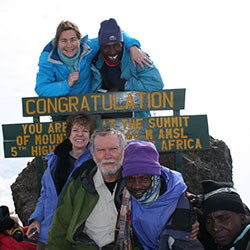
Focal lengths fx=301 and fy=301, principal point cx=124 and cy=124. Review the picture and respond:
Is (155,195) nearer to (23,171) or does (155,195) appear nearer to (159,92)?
(159,92)

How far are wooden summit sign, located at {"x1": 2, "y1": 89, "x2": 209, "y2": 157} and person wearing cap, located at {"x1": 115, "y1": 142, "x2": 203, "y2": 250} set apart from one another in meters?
2.27

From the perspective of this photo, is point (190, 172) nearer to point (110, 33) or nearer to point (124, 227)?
point (110, 33)

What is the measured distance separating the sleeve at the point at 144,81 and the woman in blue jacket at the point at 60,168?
1.44 metres

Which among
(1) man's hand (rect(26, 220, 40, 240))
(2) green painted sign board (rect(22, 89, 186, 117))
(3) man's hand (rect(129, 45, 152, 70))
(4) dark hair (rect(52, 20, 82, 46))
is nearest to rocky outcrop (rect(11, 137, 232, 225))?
(2) green painted sign board (rect(22, 89, 186, 117))

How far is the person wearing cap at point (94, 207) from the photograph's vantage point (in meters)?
2.87

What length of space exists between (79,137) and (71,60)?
5.62 feet

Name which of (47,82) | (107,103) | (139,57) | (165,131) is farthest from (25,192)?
(139,57)

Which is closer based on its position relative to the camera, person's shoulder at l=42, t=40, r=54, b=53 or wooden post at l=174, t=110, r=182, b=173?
person's shoulder at l=42, t=40, r=54, b=53

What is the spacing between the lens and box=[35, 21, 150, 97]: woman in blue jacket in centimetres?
473

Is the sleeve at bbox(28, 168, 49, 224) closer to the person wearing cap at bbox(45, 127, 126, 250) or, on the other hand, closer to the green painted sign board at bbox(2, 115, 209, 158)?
the person wearing cap at bbox(45, 127, 126, 250)

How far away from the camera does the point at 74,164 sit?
3547 mm

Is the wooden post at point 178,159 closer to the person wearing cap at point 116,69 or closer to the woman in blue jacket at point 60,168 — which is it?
the person wearing cap at point 116,69

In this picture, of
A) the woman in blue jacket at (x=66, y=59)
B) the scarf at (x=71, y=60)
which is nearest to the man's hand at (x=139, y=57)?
the woman in blue jacket at (x=66, y=59)

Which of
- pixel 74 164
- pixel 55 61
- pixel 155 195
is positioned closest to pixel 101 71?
pixel 55 61
